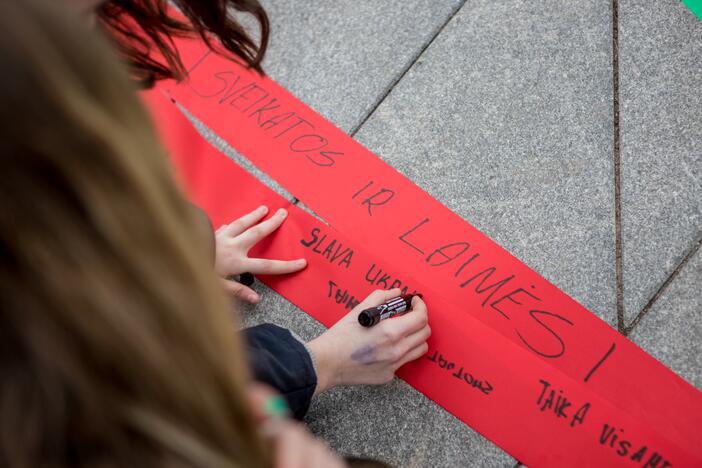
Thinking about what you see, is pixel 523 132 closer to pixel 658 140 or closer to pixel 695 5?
pixel 658 140

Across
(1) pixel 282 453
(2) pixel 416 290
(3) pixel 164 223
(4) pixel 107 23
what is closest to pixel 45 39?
(3) pixel 164 223

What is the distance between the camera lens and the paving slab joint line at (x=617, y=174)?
1.10 m

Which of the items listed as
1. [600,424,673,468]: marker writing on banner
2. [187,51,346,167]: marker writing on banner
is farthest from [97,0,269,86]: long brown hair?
[600,424,673,468]: marker writing on banner

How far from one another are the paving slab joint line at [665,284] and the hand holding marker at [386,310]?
0.36m

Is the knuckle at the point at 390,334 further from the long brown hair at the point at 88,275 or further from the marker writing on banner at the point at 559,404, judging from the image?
the long brown hair at the point at 88,275

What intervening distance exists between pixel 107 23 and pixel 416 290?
0.67 meters

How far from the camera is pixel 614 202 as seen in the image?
3.79ft

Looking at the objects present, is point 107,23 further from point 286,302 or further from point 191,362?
point 191,362

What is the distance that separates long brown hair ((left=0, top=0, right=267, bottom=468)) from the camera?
0.42 metres

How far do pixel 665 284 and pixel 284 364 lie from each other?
636 mm

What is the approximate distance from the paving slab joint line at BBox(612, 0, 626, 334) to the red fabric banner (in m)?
0.06

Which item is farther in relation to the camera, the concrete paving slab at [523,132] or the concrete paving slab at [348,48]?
the concrete paving slab at [348,48]

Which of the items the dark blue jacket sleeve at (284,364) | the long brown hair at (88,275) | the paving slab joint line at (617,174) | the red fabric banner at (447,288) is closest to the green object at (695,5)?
the paving slab joint line at (617,174)

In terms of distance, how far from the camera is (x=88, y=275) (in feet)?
1.44
